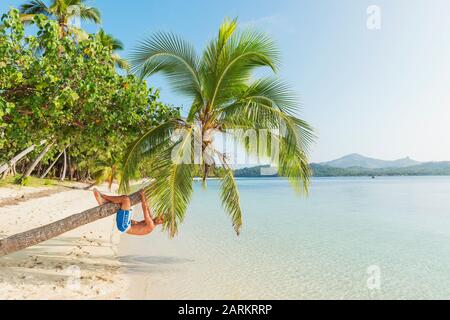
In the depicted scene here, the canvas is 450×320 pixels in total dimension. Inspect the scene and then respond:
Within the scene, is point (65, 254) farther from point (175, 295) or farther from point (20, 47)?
point (20, 47)

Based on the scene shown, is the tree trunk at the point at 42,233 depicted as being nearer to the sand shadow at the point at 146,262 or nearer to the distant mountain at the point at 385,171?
the sand shadow at the point at 146,262

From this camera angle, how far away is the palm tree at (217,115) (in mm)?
5367

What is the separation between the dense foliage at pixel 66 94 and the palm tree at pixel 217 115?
19.8 inches

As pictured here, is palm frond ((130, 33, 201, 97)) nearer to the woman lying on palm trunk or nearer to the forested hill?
the woman lying on palm trunk

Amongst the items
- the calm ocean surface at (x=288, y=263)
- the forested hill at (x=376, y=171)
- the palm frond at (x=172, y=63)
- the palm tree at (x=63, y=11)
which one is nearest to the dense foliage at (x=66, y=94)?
the palm frond at (x=172, y=63)

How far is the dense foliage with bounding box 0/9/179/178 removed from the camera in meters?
5.00

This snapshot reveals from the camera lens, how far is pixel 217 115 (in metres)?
6.03

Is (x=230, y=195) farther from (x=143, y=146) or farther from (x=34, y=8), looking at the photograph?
(x=34, y=8)

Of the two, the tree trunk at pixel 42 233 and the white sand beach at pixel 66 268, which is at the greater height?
the tree trunk at pixel 42 233

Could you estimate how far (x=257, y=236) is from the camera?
11484mm

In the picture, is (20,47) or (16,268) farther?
(16,268)

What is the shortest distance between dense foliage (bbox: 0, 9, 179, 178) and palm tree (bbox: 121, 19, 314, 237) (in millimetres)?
502
